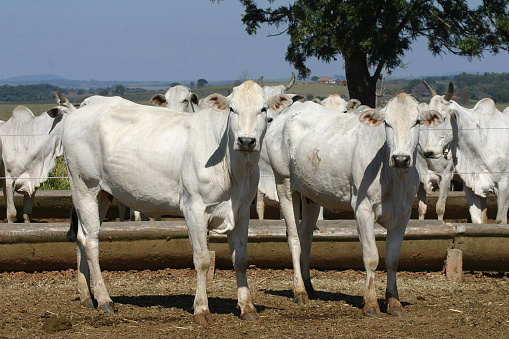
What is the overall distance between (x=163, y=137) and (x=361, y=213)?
203 centimetres

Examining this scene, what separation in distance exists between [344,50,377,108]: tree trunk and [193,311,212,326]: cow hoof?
12.8 metres

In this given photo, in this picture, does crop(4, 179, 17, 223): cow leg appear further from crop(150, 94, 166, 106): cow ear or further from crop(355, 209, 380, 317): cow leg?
crop(355, 209, 380, 317): cow leg

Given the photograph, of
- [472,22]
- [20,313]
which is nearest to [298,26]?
[472,22]

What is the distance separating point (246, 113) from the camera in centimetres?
618

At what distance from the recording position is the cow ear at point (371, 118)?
21.9 feet

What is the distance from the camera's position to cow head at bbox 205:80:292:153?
608 centimetres

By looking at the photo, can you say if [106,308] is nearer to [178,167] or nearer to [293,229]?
[178,167]

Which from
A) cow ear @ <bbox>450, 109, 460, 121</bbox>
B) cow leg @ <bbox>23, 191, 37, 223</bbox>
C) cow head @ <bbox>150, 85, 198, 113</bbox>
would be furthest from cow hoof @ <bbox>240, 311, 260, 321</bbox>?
cow leg @ <bbox>23, 191, 37, 223</bbox>

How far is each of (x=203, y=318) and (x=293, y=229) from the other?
1862 mm

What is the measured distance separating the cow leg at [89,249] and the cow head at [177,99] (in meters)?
5.12

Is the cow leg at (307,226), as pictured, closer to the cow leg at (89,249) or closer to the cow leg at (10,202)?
the cow leg at (89,249)

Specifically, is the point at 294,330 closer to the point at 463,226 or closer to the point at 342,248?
the point at 342,248

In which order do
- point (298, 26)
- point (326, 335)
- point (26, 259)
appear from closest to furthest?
point (326, 335) → point (26, 259) → point (298, 26)

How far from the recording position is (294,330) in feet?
20.3
